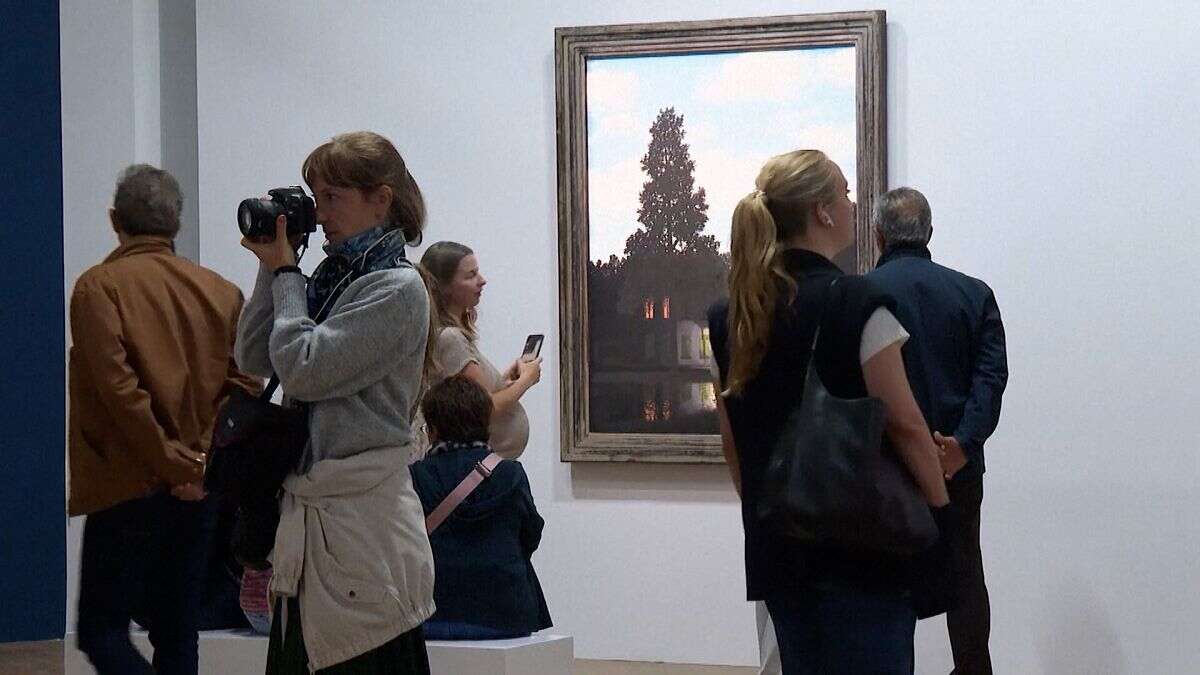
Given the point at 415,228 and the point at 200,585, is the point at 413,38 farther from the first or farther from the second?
the point at 415,228

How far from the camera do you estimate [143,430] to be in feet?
13.8

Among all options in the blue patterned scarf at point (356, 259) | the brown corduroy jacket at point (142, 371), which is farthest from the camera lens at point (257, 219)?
the brown corduroy jacket at point (142, 371)

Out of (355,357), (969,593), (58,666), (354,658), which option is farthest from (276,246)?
(58,666)

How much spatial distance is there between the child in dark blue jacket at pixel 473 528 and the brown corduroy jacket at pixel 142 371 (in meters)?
0.65

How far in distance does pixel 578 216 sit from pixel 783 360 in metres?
3.50

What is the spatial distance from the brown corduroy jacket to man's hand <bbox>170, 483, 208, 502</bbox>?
0.07ft

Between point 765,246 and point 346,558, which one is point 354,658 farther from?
point 765,246

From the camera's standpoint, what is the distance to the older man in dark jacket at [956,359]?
4.85m

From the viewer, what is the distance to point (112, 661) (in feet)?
13.4

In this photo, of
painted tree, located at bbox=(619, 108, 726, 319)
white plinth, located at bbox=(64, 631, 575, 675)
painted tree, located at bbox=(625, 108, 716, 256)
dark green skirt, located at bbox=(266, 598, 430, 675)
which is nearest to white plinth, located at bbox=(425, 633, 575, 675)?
white plinth, located at bbox=(64, 631, 575, 675)

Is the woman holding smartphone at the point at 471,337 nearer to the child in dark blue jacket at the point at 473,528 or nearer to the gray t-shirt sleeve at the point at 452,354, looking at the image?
the gray t-shirt sleeve at the point at 452,354

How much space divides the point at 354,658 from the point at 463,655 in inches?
49.0

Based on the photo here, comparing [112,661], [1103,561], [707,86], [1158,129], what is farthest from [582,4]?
[112,661]

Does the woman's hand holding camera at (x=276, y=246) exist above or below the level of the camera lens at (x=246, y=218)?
below
